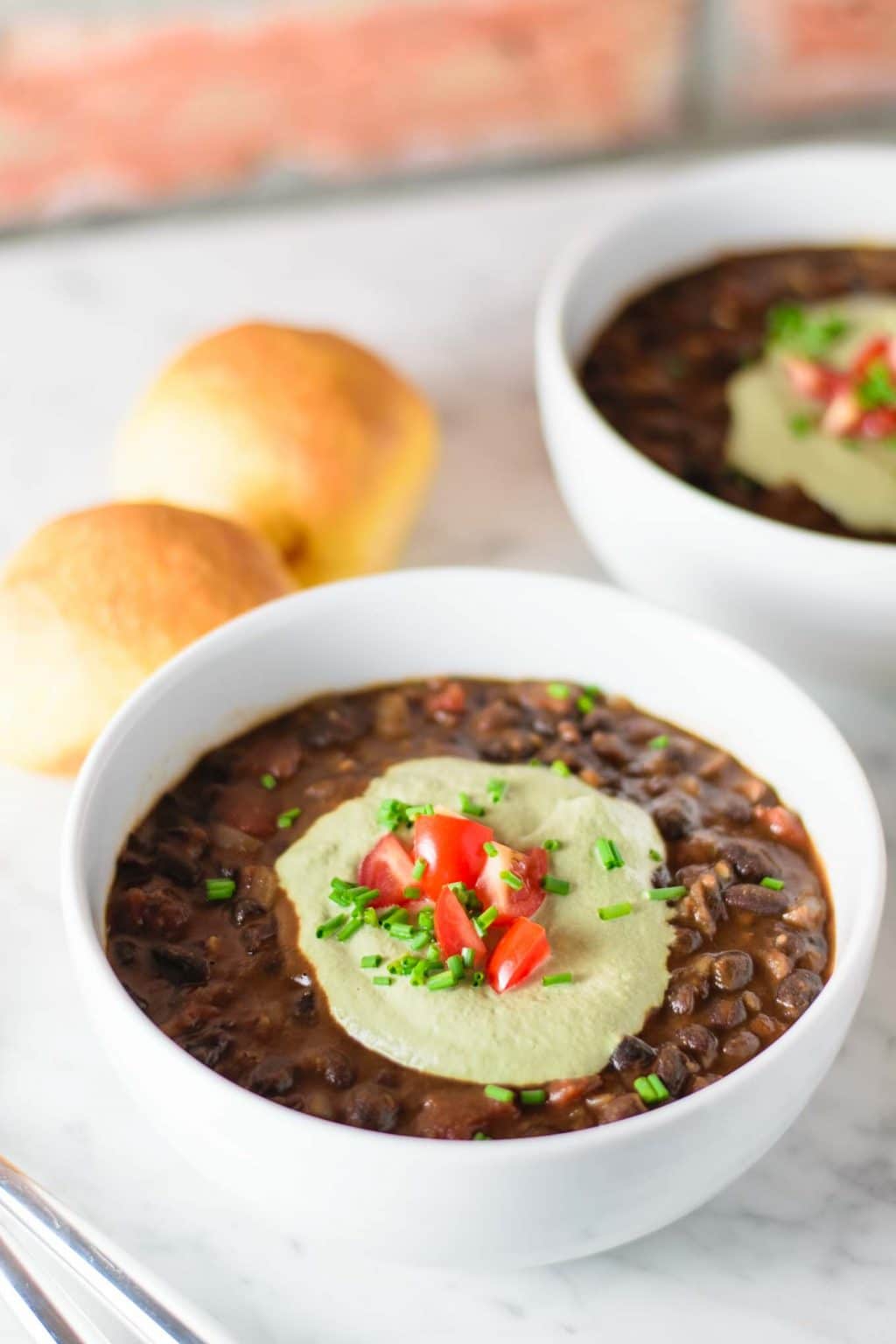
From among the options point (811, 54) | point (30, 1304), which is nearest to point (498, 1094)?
point (30, 1304)

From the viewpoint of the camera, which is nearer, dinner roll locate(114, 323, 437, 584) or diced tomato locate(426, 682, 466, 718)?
diced tomato locate(426, 682, 466, 718)

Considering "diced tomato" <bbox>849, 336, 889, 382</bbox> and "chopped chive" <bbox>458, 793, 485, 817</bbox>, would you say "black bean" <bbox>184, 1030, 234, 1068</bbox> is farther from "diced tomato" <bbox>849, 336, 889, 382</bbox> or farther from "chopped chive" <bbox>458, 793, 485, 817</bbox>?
"diced tomato" <bbox>849, 336, 889, 382</bbox>

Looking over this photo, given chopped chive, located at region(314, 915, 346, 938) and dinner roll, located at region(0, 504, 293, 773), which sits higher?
dinner roll, located at region(0, 504, 293, 773)

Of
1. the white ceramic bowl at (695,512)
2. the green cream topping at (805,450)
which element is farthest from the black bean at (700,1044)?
the green cream topping at (805,450)

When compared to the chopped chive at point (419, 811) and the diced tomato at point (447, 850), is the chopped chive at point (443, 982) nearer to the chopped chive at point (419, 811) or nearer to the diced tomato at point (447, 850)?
the diced tomato at point (447, 850)

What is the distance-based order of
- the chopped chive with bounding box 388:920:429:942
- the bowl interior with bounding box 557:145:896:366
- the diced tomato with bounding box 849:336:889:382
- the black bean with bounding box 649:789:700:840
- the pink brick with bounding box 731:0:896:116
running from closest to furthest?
the chopped chive with bounding box 388:920:429:942
the black bean with bounding box 649:789:700:840
the diced tomato with bounding box 849:336:889:382
the bowl interior with bounding box 557:145:896:366
the pink brick with bounding box 731:0:896:116

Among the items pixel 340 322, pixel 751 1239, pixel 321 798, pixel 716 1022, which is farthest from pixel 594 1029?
pixel 340 322

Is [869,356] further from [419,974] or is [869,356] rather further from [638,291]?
[419,974]

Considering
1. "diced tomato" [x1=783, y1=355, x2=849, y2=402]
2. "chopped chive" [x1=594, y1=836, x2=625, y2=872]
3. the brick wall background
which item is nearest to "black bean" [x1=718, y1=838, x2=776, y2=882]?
"chopped chive" [x1=594, y1=836, x2=625, y2=872]
